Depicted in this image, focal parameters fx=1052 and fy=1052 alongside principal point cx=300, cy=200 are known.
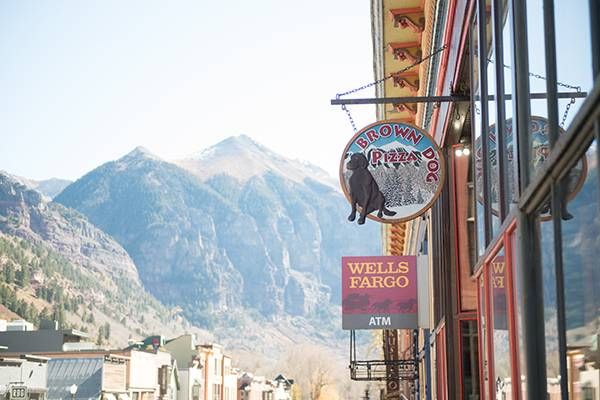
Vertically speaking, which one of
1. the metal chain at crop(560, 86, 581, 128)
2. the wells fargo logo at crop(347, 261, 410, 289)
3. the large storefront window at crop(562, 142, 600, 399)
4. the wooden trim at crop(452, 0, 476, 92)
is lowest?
the large storefront window at crop(562, 142, 600, 399)

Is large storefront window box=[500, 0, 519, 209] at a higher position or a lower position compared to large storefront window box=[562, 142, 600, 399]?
higher

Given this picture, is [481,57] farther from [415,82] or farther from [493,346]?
[415,82]

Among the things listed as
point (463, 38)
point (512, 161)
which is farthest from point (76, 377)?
point (512, 161)

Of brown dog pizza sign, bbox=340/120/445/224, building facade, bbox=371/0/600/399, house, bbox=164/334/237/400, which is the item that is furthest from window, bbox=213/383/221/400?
brown dog pizza sign, bbox=340/120/445/224

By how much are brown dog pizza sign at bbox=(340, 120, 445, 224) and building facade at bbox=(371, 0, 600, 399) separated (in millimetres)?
826

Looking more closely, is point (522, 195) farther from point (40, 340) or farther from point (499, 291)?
point (40, 340)

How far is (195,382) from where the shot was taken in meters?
75.4

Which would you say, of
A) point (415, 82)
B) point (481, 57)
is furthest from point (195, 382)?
point (481, 57)

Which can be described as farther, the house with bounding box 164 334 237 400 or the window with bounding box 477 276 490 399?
the house with bounding box 164 334 237 400

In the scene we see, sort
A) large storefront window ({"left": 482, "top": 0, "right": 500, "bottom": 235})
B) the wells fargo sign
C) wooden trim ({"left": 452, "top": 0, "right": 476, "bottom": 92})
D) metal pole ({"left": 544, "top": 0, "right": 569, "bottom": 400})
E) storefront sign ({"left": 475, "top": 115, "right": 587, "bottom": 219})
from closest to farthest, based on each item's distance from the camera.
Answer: storefront sign ({"left": 475, "top": 115, "right": 587, "bottom": 219})
metal pole ({"left": 544, "top": 0, "right": 569, "bottom": 400})
large storefront window ({"left": 482, "top": 0, "right": 500, "bottom": 235})
wooden trim ({"left": 452, "top": 0, "right": 476, "bottom": 92})
the wells fargo sign

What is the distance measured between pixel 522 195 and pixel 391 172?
243 inches

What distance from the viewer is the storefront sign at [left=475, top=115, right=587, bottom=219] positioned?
215 inches

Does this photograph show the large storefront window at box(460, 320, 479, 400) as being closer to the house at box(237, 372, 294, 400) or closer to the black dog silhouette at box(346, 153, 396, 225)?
the black dog silhouette at box(346, 153, 396, 225)

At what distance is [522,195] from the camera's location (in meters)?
7.15
